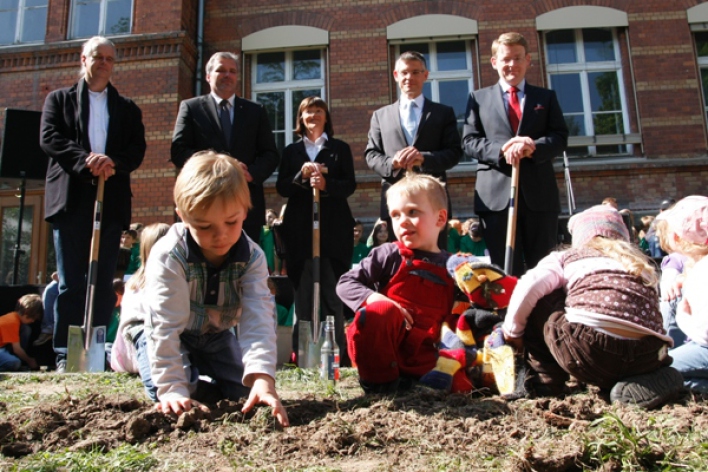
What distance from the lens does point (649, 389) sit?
246cm

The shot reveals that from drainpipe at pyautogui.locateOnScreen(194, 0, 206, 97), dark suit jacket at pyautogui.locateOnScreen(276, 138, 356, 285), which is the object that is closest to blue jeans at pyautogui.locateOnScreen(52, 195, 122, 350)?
dark suit jacket at pyautogui.locateOnScreen(276, 138, 356, 285)

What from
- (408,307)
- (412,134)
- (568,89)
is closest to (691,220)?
(408,307)

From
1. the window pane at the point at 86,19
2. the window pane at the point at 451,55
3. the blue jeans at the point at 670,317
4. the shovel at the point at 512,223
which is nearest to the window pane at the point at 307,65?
the window pane at the point at 451,55

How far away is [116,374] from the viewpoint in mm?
3939

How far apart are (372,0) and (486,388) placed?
34.4 ft

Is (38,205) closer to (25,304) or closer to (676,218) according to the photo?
(25,304)

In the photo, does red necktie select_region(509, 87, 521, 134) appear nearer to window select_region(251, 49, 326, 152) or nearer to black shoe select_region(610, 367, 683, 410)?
black shoe select_region(610, 367, 683, 410)

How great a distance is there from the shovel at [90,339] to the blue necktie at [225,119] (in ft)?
3.47

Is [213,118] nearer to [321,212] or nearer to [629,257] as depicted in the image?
[321,212]

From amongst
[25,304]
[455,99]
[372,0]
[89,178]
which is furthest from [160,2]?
[89,178]

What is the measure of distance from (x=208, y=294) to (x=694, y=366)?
241 cm

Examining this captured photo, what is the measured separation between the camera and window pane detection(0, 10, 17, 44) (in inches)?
488

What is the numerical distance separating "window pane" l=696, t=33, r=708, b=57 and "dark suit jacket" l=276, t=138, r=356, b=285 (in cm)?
933

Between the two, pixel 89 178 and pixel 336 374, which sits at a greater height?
pixel 89 178
